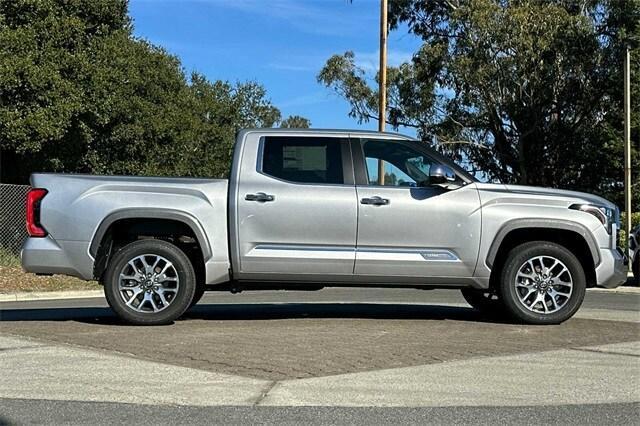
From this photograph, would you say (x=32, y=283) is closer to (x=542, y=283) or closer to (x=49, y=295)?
(x=49, y=295)

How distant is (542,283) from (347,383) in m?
3.23

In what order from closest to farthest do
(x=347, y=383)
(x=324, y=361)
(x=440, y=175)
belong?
1. (x=347, y=383)
2. (x=324, y=361)
3. (x=440, y=175)

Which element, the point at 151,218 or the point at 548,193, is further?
the point at 548,193

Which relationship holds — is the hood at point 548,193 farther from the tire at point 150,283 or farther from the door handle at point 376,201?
the tire at point 150,283

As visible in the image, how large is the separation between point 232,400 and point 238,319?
12.1ft

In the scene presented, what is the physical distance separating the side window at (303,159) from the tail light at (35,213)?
7.33ft

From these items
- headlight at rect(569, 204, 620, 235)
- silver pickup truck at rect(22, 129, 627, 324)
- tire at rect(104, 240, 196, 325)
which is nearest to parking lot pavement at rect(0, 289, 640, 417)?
tire at rect(104, 240, 196, 325)

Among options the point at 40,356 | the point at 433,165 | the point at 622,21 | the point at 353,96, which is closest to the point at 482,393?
the point at 433,165

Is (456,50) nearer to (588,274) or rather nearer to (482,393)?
(588,274)

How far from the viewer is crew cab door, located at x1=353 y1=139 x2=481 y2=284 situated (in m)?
7.71

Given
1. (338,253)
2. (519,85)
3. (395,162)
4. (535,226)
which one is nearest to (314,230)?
(338,253)

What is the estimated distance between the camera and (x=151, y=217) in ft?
25.4

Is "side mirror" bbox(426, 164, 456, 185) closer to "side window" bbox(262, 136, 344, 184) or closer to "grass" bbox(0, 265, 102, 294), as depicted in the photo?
"side window" bbox(262, 136, 344, 184)

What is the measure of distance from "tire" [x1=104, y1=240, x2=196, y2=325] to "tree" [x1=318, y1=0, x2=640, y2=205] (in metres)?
24.6
